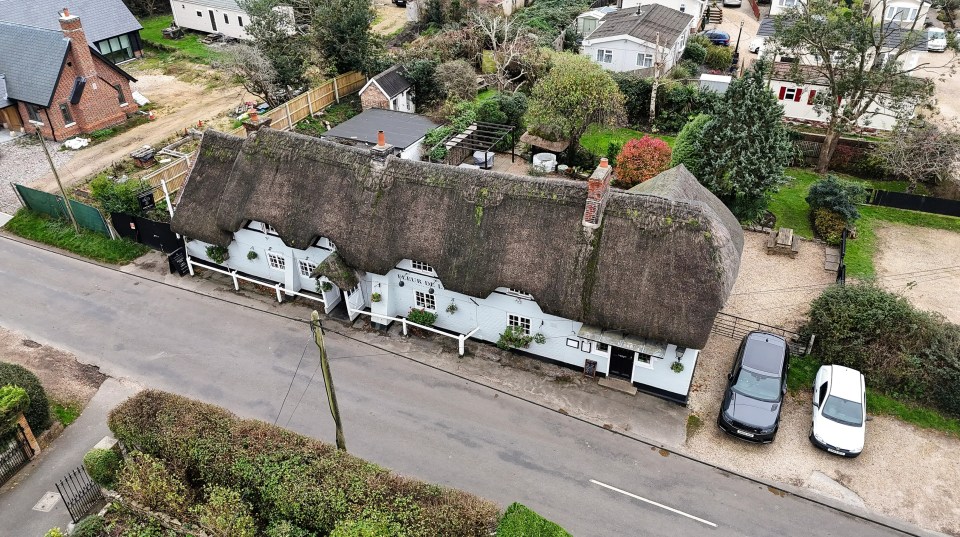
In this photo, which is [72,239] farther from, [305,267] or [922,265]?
[922,265]

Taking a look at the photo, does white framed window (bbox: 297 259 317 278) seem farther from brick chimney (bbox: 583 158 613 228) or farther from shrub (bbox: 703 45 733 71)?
shrub (bbox: 703 45 733 71)

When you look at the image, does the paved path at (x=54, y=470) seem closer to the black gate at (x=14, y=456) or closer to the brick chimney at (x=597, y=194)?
the black gate at (x=14, y=456)

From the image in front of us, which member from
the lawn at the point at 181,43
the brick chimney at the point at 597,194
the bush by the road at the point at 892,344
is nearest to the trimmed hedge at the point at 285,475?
the brick chimney at the point at 597,194

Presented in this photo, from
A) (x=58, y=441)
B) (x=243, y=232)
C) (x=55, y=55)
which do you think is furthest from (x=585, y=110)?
(x=55, y=55)

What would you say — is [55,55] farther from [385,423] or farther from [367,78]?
[385,423]

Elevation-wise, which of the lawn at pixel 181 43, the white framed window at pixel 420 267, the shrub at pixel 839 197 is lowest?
the shrub at pixel 839 197

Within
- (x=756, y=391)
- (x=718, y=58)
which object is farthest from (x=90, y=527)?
(x=718, y=58)
